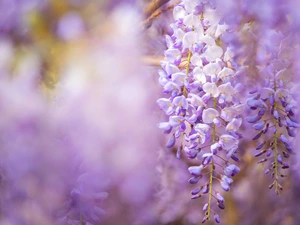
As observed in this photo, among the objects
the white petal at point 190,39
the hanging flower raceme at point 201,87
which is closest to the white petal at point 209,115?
the hanging flower raceme at point 201,87

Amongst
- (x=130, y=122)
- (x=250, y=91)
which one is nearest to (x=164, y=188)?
(x=130, y=122)

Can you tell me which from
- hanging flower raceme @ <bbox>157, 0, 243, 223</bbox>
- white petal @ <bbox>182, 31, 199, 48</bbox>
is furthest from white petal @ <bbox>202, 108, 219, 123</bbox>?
white petal @ <bbox>182, 31, 199, 48</bbox>

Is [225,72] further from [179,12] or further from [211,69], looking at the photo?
[179,12]

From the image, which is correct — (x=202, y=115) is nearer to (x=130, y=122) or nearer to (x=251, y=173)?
(x=130, y=122)

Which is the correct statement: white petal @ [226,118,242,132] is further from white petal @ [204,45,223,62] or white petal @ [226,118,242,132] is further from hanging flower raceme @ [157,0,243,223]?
white petal @ [204,45,223,62]

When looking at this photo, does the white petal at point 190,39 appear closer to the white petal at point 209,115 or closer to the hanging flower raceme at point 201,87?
the hanging flower raceme at point 201,87

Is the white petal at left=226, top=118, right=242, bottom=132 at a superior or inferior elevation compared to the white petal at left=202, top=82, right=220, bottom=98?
inferior

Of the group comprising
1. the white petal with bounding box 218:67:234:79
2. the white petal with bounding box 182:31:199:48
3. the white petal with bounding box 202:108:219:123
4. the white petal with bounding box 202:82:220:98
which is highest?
the white petal with bounding box 182:31:199:48

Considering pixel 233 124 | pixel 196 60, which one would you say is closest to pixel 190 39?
pixel 196 60

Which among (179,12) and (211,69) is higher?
(179,12)
